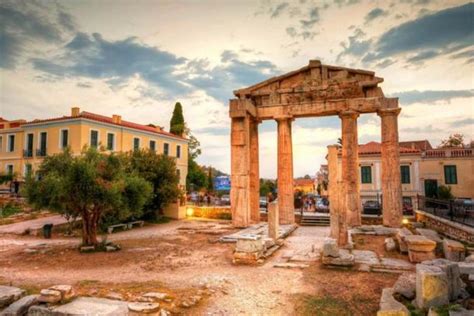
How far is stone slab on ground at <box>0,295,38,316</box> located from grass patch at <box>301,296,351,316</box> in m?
5.20

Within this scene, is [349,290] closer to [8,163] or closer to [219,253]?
[219,253]

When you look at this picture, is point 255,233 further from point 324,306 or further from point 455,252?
point 324,306

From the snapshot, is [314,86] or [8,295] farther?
[314,86]

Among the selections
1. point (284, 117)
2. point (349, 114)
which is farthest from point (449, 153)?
point (284, 117)

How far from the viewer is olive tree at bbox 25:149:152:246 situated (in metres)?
11.2

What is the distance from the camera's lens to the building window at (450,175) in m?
28.2

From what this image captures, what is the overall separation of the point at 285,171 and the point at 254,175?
1.92 metres

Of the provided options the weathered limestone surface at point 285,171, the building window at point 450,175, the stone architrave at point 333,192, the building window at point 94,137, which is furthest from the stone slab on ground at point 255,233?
the building window at point 450,175

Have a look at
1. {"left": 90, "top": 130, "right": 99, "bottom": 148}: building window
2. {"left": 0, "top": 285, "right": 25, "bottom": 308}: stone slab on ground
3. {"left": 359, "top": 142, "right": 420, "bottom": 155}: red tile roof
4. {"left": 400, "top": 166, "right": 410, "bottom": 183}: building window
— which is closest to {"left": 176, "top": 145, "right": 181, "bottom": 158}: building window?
{"left": 90, "top": 130, "right": 99, "bottom": 148}: building window

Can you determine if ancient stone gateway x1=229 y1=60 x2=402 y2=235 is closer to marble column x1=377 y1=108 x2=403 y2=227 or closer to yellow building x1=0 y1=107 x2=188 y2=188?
marble column x1=377 y1=108 x2=403 y2=227

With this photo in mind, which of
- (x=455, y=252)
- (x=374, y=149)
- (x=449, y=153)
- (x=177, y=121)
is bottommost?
(x=455, y=252)

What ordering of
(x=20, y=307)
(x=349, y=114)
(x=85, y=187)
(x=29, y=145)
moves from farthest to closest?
(x=29, y=145)
(x=349, y=114)
(x=85, y=187)
(x=20, y=307)

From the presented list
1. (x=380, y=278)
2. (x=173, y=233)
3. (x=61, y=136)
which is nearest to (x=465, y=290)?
(x=380, y=278)

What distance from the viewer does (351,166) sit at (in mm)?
16734
